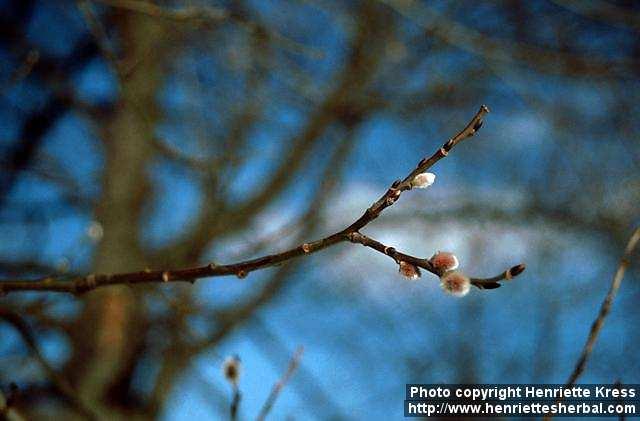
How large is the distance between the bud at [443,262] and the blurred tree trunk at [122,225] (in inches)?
110

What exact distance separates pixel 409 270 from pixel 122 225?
3.43 metres

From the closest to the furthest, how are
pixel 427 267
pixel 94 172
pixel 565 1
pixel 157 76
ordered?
1. pixel 427 267
2. pixel 565 1
3. pixel 157 76
4. pixel 94 172

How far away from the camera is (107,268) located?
12.0 ft

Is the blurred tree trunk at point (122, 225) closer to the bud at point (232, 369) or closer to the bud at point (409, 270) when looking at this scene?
the bud at point (232, 369)

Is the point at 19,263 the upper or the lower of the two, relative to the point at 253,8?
lower

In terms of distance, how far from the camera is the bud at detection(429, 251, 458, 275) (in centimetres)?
72

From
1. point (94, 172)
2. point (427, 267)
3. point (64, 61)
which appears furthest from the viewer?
point (94, 172)

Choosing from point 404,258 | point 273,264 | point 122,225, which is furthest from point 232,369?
point 122,225

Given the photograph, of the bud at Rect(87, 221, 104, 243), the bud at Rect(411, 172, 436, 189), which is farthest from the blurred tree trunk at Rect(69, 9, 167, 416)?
the bud at Rect(411, 172, 436, 189)

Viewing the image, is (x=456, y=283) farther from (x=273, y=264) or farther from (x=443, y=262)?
(x=273, y=264)

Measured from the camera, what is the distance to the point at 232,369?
126cm

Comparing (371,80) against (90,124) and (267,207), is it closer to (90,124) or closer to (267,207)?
(267,207)

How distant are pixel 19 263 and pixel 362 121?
2.28m

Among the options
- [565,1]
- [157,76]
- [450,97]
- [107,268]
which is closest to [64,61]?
[157,76]
